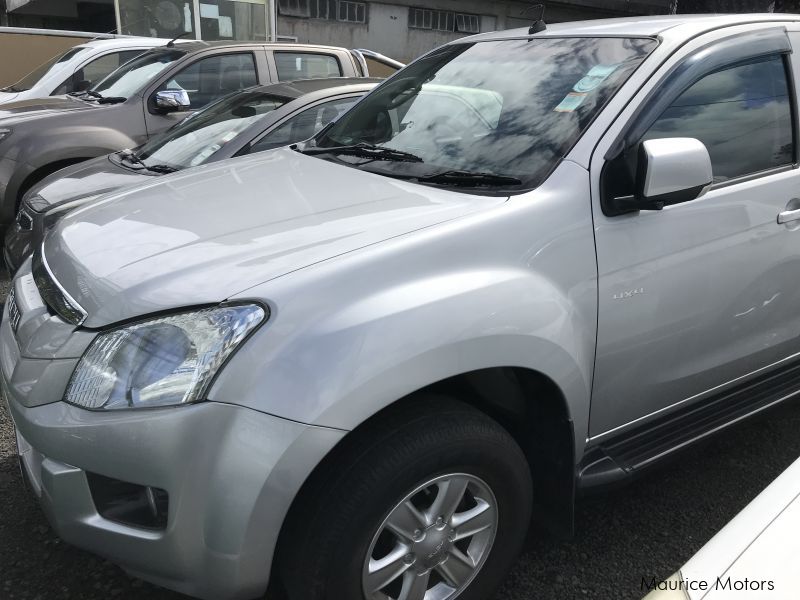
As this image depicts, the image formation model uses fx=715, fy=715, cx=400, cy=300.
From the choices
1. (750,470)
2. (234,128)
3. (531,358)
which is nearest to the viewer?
(531,358)

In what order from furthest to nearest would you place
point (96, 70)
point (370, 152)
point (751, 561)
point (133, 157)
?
point (96, 70), point (133, 157), point (370, 152), point (751, 561)

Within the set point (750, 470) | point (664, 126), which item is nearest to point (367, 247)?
point (664, 126)

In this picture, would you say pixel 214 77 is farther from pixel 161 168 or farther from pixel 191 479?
pixel 191 479

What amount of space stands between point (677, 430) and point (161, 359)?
1.68 meters

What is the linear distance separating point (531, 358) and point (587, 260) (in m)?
0.34

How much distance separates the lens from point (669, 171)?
202 centimetres

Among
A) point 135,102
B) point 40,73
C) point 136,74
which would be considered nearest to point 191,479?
point 135,102

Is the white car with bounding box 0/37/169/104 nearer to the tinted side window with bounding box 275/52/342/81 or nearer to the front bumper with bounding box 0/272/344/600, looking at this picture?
the tinted side window with bounding box 275/52/342/81

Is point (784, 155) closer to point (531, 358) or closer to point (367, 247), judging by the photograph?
point (531, 358)

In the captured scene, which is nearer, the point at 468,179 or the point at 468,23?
the point at 468,179

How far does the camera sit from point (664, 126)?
227cm

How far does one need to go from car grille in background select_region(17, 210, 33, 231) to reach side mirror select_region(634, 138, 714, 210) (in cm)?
330

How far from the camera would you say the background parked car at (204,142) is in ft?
13.3

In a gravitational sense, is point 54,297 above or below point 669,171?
below
